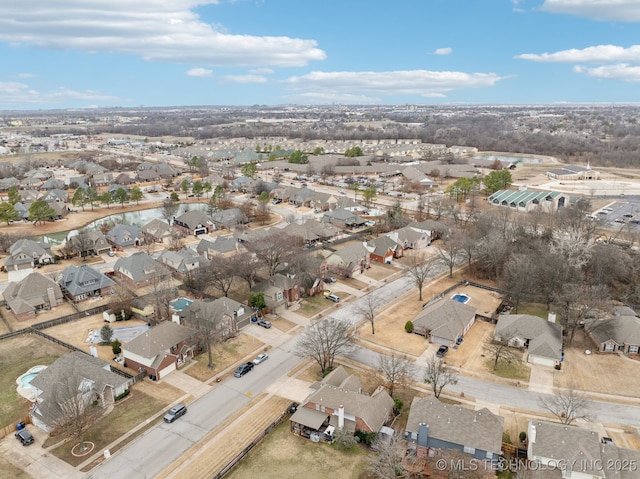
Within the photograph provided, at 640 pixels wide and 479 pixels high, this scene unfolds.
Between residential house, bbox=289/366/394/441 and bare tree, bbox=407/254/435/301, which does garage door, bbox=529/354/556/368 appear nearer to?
bare tree, bbox=407/254/435/301

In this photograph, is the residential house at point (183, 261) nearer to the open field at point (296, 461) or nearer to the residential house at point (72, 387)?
the residential house at point (72, 387)

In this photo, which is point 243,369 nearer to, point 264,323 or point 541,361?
point 264,323

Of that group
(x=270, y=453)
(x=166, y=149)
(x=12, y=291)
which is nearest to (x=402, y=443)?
(x=270, y=453)

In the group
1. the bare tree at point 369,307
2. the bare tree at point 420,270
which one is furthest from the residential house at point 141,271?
the bare tree at point 420,270

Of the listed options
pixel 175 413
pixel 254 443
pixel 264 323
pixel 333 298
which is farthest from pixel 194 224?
pixel 254 443

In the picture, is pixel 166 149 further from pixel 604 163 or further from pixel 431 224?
pixel 604 163
